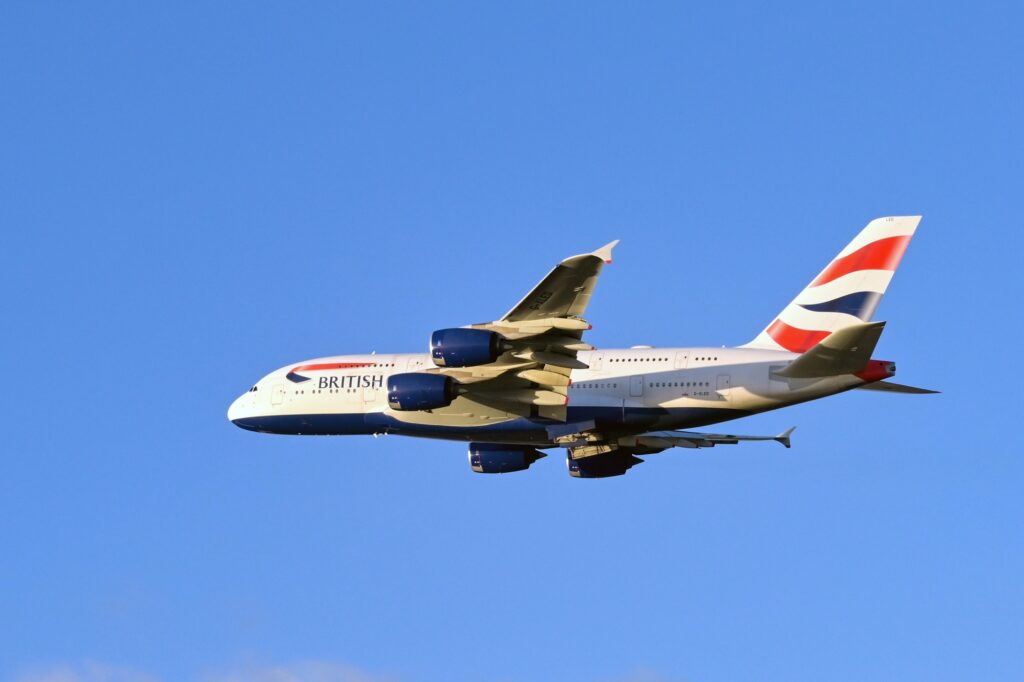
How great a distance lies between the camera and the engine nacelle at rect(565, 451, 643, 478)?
6303cm

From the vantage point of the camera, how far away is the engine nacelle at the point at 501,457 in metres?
62.7

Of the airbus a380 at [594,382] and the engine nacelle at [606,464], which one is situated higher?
the airbus a380 at [594,382]

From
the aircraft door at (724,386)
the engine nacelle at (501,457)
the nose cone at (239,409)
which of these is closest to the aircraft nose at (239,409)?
the nose cone at (239,409)

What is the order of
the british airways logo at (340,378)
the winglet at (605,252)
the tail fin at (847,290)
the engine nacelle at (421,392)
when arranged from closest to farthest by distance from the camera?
the winglet at (605,252), the engine nacelle at (421,392), the tail fin at (847,290), the british airways logo at (340,378)

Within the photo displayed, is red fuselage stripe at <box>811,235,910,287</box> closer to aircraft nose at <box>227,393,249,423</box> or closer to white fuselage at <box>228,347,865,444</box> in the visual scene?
white fuselage at <box>228,347,865,444</box>

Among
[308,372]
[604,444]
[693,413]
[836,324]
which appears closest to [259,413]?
[308,372]

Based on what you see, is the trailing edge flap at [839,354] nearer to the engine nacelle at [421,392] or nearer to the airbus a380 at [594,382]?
the airbus a380 at [594,382]

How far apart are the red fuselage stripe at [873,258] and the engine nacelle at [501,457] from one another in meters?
12.5

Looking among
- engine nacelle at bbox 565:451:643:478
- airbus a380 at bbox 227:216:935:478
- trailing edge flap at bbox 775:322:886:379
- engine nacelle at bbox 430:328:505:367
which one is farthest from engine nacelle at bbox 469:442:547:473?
trailing edge flap at bbox 775:322:886:379

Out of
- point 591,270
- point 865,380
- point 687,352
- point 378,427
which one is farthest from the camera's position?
point 378,427

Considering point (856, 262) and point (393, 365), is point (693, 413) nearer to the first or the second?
point (856, 262)

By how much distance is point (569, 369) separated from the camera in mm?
56594

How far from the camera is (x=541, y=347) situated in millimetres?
52656

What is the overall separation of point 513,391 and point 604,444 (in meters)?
5.26
